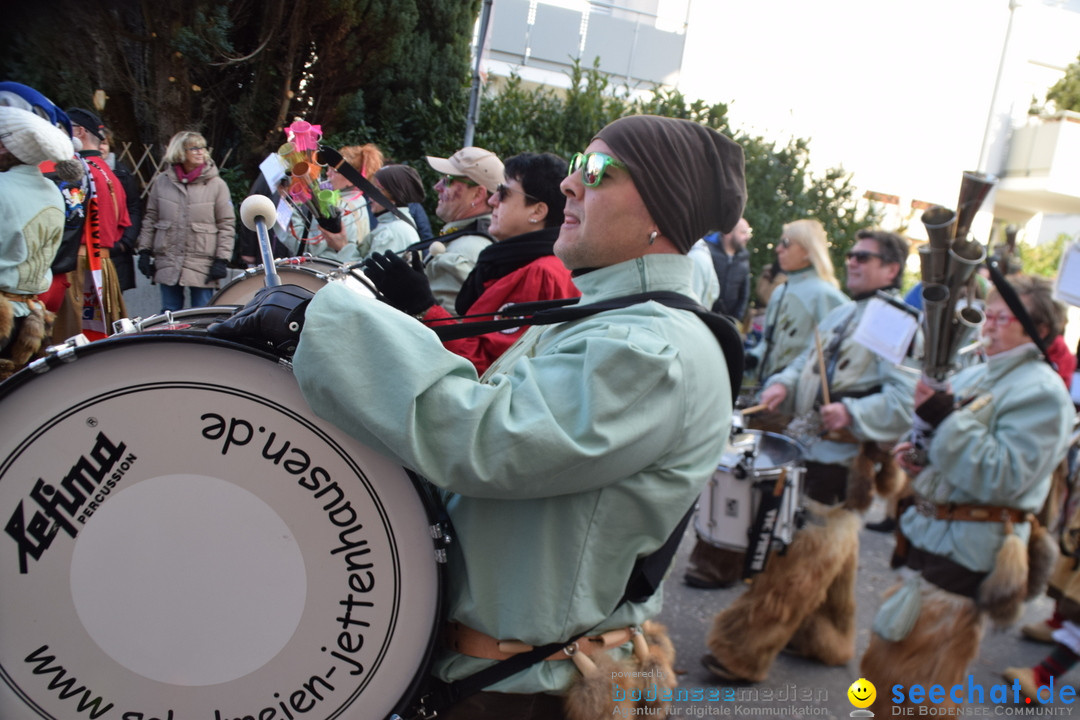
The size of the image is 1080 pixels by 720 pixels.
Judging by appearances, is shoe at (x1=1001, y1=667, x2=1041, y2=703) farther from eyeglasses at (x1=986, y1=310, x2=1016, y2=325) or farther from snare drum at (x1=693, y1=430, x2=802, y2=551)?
eyeglasses at (x1=986, y1=310, x2=1016, y2=325)

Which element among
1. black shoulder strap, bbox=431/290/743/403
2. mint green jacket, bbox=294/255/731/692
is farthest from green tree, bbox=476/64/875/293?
mint green jacket, bbox=294/255/731/692

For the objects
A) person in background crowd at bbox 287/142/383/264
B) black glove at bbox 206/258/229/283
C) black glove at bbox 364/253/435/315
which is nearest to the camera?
black glove at bbox 364/253/435/315

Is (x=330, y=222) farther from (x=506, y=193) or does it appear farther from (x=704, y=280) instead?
(x=704, y=280)

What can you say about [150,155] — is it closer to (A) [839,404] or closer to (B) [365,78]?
(B) [365,78]

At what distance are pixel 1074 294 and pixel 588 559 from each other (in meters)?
2.64

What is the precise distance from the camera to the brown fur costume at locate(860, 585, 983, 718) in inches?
121

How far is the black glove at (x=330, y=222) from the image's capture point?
389 centimetres

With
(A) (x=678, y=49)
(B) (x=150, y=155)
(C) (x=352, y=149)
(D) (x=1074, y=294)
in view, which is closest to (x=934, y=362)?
(D) (x=1074, y=294)

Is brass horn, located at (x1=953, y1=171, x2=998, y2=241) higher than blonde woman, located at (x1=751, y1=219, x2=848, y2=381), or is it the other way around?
brass horn, located at (x1=953, y1=171, x2=998, y2=241)

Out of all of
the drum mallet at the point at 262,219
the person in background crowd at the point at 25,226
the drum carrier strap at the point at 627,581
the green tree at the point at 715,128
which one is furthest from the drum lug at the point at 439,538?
the green tree at the point at 715,128

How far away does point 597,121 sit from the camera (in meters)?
9.77

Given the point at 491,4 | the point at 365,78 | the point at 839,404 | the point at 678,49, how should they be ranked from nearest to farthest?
the point at 839,404 < the point at 491,4 < the point at 365,78 < the point at 678,49

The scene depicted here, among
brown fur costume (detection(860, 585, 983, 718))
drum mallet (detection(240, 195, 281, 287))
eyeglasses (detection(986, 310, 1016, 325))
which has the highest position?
drum mallet (detection(240, 195, 281, 287))

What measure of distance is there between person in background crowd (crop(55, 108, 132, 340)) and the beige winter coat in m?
0.32
